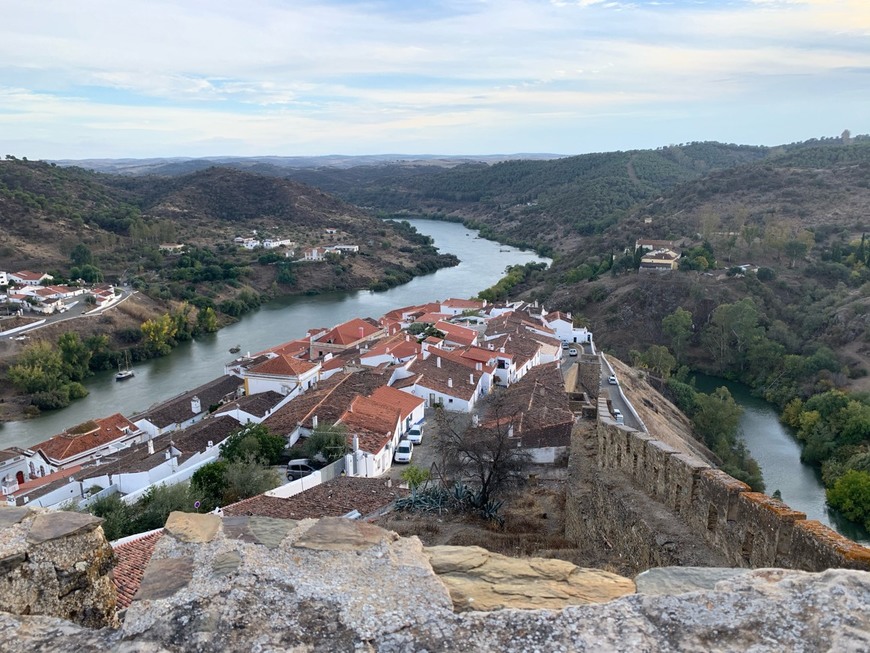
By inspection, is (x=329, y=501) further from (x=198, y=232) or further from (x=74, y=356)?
(x=198, y=232)

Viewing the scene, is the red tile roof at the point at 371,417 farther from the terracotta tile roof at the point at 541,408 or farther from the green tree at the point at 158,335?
the green tree at the point at 158,335

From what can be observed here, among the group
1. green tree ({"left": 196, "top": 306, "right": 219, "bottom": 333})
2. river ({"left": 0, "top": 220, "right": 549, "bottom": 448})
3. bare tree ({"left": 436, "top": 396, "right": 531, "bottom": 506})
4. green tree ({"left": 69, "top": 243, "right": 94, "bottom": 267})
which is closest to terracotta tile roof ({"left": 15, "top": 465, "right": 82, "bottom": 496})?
river ({"left": 0, "top": 220, "right": 549, "bottom": 448})

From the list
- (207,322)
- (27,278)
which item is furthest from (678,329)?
(27,278)

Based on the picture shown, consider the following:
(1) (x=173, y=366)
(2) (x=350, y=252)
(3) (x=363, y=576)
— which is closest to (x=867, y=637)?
(3) (x=363, y=576)

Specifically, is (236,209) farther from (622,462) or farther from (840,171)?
(622,462)

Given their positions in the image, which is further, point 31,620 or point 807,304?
point 807,304

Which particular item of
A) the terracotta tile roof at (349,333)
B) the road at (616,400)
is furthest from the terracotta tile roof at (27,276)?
the road at (616,400)
